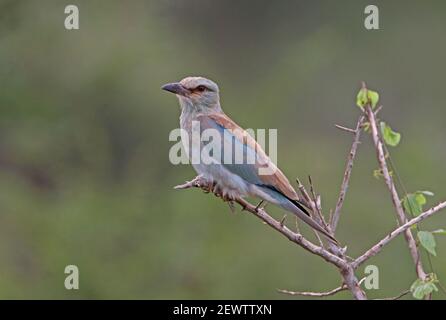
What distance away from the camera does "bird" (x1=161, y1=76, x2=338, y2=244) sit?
12.8 feet

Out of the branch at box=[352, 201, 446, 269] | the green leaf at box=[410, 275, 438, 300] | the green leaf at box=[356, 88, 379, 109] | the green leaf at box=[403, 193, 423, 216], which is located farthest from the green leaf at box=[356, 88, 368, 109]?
the green leaf at box=[410, 275, 438, 300]

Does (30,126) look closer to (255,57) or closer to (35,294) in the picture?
(35,294)

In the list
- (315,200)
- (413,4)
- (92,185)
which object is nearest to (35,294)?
(92,185)

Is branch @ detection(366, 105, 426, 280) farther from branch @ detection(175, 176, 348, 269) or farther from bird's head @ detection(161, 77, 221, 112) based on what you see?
bird's head @ detection(161, 77, 221, 112)

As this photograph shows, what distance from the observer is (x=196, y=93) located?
443cm

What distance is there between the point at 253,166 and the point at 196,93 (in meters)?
0.61

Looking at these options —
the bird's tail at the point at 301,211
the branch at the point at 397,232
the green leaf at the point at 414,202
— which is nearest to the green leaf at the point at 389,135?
the green leaf at the point at 414,202

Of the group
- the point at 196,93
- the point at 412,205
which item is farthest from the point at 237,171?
the point at 412,205

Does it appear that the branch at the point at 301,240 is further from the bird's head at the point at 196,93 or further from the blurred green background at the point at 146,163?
the blurred green background at the point at 146,163

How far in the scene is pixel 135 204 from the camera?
321 inches

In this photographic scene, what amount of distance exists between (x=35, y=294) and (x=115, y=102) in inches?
76.7

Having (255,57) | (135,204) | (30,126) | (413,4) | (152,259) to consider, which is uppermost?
(413,4)

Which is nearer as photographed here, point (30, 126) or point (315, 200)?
point (315, 200)
